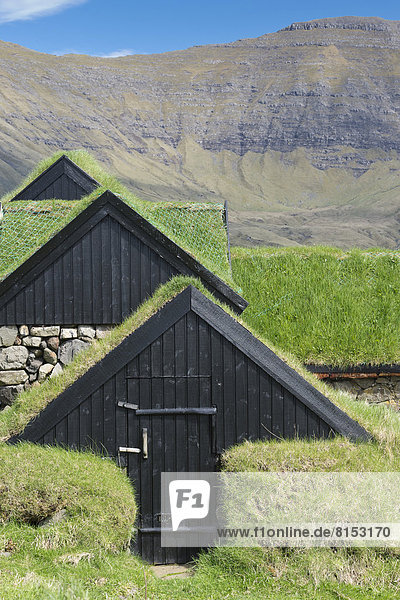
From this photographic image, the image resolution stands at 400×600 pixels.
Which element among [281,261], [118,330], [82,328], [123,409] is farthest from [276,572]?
[281,261]

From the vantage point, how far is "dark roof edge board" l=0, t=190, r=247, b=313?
12781 mm

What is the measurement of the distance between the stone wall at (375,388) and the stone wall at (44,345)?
19.8 feet

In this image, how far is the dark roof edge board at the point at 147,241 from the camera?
12781mm

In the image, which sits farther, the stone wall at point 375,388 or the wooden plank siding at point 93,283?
the stone wall at point 375,388

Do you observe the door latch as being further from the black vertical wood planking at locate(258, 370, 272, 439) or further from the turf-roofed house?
the black vertical wood planking at locate(258, 370, 272, 439)

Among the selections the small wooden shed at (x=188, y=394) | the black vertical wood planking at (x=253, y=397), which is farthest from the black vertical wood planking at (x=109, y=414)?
the black vertical wood planking at (x=253, y=397)

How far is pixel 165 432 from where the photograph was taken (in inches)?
357

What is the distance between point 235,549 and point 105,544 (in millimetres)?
1666

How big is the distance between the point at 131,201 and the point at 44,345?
3.95 m

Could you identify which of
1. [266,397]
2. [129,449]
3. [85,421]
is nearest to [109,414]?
[85,421]

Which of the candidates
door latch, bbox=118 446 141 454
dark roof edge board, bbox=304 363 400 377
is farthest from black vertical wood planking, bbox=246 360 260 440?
dark roof edge board, bbox=304 363 400 377

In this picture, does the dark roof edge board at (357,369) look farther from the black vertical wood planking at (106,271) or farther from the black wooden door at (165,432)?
the black wooden door at (165,432)

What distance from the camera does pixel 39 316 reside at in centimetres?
1341

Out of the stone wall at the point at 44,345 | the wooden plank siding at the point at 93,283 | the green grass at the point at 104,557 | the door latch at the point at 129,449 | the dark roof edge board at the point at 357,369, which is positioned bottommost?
the green grass at the point at 104,557
